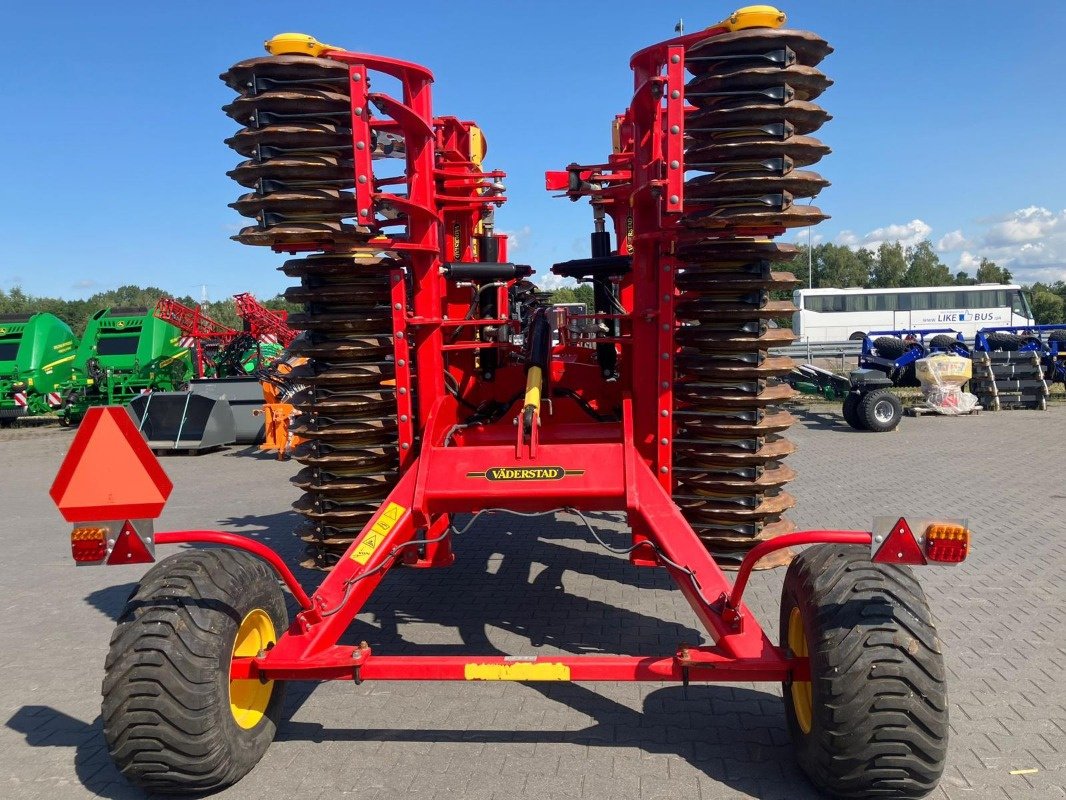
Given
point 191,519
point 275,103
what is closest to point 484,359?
point 275,103

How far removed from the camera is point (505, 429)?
4.95m

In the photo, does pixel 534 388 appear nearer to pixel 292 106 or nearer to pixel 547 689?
pixel 547 689

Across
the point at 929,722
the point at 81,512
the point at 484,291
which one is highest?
the point at 484,291

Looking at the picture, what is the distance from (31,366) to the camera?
1905cm

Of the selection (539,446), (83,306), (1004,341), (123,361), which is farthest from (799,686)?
(83,306)

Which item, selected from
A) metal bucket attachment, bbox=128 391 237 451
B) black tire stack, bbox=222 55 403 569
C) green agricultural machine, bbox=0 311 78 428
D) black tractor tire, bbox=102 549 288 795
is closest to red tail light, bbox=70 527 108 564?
black tractor tire, bbox=102 549 288 795

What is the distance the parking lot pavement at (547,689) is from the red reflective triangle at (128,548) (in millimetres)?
1030

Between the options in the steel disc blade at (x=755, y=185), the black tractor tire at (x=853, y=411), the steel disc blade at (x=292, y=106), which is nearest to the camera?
the steel disc blade at (x=755, y=185)

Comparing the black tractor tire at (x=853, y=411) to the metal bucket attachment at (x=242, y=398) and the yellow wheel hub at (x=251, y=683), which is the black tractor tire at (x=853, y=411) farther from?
the yellow wheel hub at (x=251, y=683)

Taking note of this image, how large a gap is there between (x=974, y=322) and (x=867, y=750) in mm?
38825

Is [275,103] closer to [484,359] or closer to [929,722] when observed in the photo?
[484,359]

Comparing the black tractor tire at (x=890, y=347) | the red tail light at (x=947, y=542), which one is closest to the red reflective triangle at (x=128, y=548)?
the red tail light at (x=947, y=542)

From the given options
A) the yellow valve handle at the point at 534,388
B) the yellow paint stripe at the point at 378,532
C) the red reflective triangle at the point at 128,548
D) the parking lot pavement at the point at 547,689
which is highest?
the yellow valve handle at the point at 534,388

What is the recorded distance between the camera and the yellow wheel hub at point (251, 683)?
3311mm
